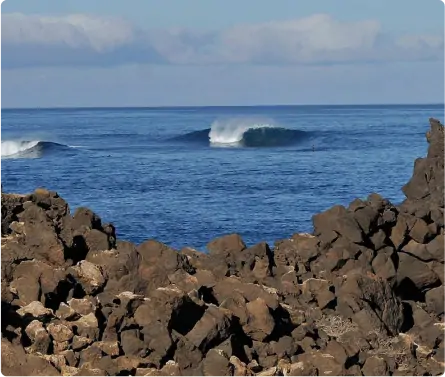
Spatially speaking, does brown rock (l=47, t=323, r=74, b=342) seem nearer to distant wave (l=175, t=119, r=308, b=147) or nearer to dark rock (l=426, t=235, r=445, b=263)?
dark rock (l=426, t=235, r=445, b=263)

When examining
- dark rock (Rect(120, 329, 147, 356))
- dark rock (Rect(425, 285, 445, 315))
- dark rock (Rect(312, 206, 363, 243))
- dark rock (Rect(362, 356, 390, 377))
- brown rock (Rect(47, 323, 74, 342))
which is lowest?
dark rock (Rect(362, 356, 390, 377))

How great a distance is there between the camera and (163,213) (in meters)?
55.4

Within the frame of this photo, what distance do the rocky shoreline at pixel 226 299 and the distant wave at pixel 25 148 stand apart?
277 ft

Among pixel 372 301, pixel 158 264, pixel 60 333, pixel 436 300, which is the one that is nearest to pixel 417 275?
pixel 436 300

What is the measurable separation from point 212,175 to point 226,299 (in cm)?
5731

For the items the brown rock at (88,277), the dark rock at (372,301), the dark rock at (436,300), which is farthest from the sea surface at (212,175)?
the dark rock at (372,301)

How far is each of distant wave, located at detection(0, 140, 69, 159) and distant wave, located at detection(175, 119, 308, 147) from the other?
2104 centimetres

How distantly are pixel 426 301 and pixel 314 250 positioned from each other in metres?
3.30

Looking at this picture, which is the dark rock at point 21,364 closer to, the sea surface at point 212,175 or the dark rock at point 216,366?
the dark rock at point 216,366

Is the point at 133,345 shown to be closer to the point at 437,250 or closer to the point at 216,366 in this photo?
the point at 216,366

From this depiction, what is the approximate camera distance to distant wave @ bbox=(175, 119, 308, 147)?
13400 centimetres

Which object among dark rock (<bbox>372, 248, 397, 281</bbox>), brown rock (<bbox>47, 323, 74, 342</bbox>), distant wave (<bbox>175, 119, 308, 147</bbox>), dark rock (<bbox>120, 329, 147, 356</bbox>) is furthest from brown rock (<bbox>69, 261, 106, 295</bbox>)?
distant wave (<bbox>175, 119, 308, 147</bbox>)

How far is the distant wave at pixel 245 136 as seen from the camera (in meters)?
134

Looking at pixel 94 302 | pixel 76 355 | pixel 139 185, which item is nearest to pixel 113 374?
pixel 76 355
